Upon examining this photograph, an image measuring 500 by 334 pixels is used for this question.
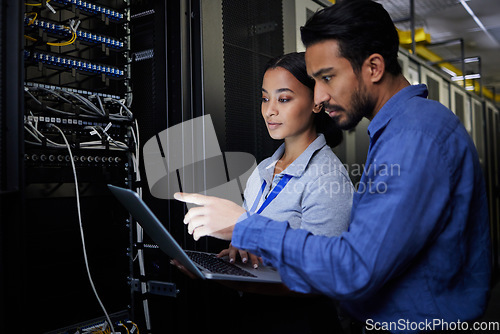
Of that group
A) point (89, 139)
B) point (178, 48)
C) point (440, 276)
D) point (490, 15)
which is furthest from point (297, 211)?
point (490, 15)

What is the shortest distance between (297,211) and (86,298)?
40.8 inches

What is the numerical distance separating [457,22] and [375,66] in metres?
5.46

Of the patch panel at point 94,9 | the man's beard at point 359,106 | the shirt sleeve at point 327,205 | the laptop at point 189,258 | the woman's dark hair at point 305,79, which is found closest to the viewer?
the laptop at point 189,258

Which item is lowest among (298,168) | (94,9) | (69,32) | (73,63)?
(298,168)

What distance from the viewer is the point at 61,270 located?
1628 mm

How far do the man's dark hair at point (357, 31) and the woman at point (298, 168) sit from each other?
0.37 m

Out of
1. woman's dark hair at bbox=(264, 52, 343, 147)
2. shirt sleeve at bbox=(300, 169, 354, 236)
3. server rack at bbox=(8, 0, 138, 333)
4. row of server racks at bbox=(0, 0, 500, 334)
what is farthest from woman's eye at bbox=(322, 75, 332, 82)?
server rack at bbox=(8, 0, 138, 333)

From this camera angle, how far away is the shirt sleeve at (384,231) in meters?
0.69

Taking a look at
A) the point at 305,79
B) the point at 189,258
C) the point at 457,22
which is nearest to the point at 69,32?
the point at 305,79

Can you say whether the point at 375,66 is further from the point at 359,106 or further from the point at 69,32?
the point at 69,32

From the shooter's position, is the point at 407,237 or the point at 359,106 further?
the point at 359,106

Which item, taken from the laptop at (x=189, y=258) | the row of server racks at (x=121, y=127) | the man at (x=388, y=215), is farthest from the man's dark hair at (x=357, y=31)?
the row of server racks at (x=121, y=127)

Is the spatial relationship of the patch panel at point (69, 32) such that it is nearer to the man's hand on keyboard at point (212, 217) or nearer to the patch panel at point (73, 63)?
the patch panel at point (73, 63)

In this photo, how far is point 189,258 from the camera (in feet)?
2.84
